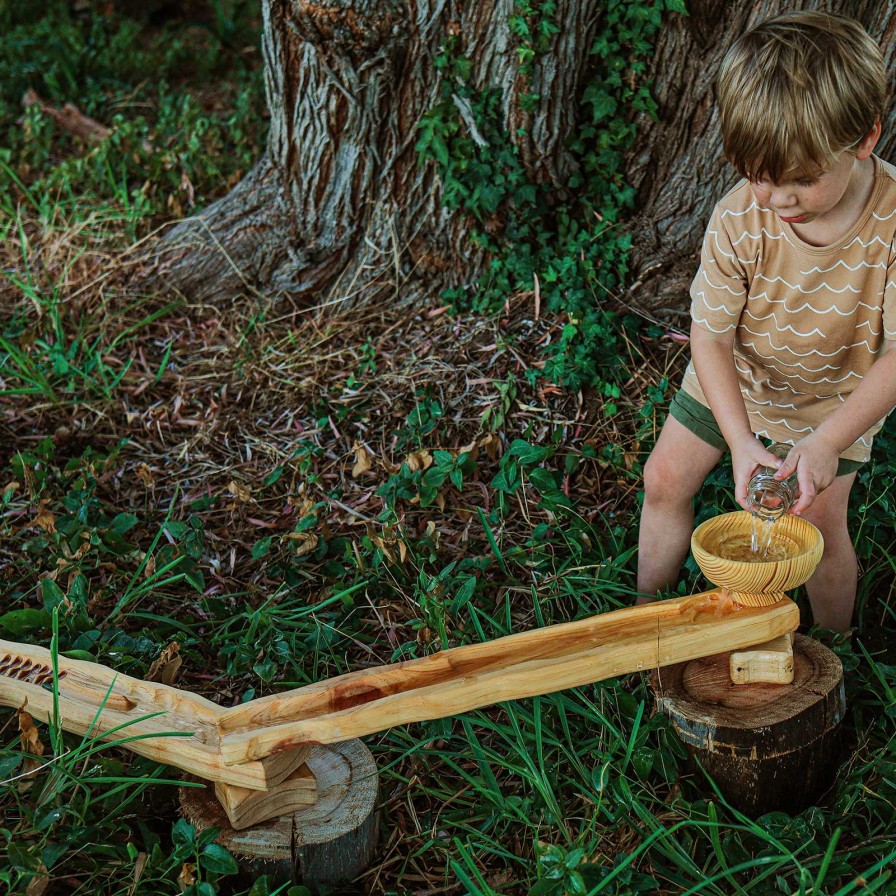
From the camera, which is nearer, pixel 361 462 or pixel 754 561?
pixel 754 561

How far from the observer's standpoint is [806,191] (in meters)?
1.96

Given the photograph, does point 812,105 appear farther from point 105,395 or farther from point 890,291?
point 105,395

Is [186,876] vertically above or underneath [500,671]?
underneath

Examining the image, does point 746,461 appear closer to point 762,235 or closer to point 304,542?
point 762,235

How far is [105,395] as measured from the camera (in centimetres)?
338

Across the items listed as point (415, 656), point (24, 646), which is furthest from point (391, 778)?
point (24, 646)

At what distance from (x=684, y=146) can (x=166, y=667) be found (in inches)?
86.3

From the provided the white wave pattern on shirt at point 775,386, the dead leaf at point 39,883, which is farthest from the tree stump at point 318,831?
the white wave pattern on shirt at point 775,386

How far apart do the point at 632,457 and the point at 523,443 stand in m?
0.33

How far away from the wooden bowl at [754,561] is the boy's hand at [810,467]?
0.07m

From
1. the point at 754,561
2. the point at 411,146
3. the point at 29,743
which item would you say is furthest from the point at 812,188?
the point at 29,743

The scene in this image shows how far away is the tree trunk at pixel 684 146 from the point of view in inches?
112

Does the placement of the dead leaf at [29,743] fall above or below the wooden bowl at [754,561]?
below

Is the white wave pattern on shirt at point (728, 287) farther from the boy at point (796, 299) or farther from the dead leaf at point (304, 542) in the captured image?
the dead leaf at point (304, 542)
